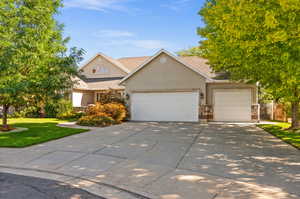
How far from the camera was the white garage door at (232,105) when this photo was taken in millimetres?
16906

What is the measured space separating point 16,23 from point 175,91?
10.7 m

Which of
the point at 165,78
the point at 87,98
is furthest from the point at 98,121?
the point at 87,98

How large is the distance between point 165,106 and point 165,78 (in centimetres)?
210

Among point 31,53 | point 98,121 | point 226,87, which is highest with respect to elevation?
point 31,53

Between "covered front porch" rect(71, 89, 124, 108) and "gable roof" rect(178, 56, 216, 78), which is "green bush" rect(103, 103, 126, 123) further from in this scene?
"gable roof" rect(178, 56, 216, 78)

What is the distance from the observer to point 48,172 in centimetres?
558

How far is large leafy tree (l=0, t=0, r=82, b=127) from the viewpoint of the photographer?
1050cm

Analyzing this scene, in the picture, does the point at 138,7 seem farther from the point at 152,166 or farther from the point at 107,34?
the point at 152,166

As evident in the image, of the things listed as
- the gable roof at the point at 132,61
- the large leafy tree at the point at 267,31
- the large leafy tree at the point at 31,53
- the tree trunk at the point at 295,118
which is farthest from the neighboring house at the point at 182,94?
the gable roof at the point at 132,61

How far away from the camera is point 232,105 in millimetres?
17141

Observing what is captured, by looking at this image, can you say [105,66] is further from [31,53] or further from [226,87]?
[31,53]

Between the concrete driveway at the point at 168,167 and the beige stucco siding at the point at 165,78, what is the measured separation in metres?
8.22

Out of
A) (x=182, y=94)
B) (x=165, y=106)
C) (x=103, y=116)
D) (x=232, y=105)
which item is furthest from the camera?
(x=165, y=106)

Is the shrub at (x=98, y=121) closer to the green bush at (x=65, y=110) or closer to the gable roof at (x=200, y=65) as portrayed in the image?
the green bush at (x=65, y=110)
